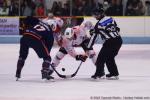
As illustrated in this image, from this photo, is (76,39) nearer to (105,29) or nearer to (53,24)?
(53,24)

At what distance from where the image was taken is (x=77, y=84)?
10242 millimetres

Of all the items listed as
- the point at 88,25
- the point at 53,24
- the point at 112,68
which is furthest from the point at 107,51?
the point at 53,24

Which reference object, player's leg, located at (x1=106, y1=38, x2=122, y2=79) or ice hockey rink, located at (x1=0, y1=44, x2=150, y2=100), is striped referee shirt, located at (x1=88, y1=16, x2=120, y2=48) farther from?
ice hockey rink, located at (x1=0, y1=44, x2=150, y2=100)

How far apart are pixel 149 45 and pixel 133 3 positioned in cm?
203

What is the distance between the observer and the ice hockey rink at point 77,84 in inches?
344

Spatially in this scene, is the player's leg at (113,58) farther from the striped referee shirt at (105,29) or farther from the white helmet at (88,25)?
the white helmet at (88,25)

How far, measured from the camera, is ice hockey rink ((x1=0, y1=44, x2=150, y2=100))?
8.73 m

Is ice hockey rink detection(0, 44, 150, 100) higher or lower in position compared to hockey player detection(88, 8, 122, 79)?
lower

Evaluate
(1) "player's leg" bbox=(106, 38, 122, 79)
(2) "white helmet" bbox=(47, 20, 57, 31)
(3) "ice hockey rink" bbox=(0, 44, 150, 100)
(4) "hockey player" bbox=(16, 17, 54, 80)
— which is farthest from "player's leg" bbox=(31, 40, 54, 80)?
(1) "player's leg" bbox=(106, 38, 122, 79)

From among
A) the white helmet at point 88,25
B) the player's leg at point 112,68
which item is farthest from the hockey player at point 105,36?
the white helmet at point 88,25

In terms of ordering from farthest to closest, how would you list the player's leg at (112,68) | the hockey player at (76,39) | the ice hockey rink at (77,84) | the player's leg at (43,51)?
the hockey player at (76,39) → the player's leg at (112,68) → the player's leg at (43,51) → the ice hockey rink at (77,84)

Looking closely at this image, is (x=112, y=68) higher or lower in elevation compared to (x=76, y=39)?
lower

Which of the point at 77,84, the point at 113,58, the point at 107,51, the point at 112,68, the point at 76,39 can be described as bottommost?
the point at 77,84

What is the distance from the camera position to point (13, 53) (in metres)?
16.6
